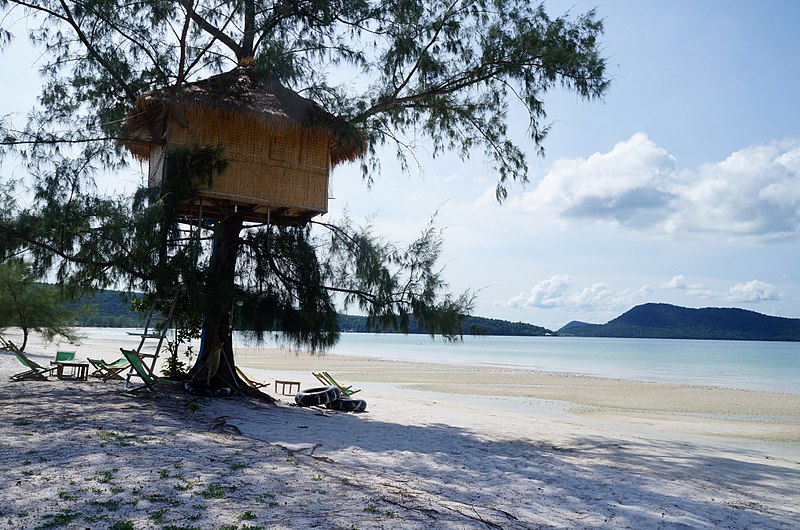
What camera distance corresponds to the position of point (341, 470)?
5.87m

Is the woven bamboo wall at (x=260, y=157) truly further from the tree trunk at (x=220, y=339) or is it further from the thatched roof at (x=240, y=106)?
the tree trunk at (x=220, y=339)

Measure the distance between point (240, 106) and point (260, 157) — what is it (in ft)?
2.65

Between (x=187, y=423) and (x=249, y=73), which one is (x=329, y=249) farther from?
(x=187, y=423)

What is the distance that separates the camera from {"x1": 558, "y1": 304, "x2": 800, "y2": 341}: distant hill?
13450 centimetres

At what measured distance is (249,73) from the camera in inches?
432

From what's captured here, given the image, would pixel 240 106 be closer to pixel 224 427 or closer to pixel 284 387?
pixel 224 427

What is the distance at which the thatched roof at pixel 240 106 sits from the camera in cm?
978

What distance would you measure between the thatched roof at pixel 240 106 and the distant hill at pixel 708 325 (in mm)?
139051

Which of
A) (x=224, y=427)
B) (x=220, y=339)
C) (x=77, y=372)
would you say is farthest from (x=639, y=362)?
(x=224, y=427)

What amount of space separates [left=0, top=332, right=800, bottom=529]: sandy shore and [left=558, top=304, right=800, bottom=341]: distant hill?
442ft

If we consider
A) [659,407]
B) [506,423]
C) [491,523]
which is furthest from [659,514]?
[659,407]

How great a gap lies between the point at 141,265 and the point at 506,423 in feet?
20.8

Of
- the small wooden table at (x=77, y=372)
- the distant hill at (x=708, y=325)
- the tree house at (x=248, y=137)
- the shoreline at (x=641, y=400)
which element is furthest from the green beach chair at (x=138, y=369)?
the distant hill at (x=708, y=325)

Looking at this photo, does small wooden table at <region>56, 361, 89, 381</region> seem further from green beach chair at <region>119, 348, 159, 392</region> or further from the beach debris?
the beach debris
